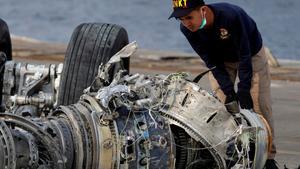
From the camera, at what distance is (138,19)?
35219 millimetres

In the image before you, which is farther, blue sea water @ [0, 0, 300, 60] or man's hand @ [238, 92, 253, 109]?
Result: blue sea water @ [0, 0, 300, 60]

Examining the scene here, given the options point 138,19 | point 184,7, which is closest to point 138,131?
point 184,7

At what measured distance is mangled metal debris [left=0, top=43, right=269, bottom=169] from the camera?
20.8 ft

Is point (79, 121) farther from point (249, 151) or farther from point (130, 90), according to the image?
point (249, 151)

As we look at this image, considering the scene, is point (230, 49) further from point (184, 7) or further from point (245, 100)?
point (184, 7)

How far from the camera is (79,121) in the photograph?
6672 millimetres

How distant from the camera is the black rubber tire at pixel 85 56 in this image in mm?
8766

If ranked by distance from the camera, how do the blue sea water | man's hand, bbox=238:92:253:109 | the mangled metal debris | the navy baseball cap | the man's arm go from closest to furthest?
the mangled metal debris, the navy baseball cap, man's hand, bbox=238:92:253:109, the man's arm, the blue sea water

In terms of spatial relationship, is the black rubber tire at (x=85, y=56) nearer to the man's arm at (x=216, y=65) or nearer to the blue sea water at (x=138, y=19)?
the man's arm at (x=216, y=65)

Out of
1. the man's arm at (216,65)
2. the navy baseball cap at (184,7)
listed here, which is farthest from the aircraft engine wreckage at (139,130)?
the man's arm at (216,65)

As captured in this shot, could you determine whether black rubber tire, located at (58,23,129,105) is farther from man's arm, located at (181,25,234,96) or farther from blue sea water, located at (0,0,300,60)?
blue sea water, located at (0,0,300,60)

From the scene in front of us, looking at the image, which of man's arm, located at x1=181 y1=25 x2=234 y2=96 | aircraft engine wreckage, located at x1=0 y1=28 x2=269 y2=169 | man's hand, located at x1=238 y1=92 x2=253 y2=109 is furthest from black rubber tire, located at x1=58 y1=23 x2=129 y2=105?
man's hand, located at x1=238 y1=92 x2=253 y2=109

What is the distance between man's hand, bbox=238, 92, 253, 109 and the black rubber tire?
1.54 m

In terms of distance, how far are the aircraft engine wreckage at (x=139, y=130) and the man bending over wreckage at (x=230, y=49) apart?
0.28 meters
